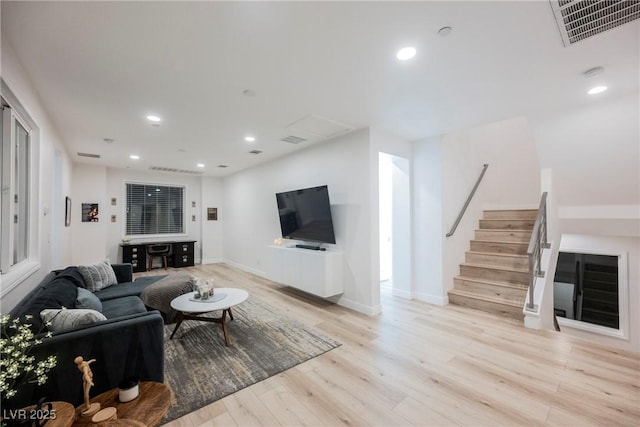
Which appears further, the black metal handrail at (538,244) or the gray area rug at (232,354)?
the black metal handrail at (538,244)

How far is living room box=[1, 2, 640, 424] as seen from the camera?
7.28 feet

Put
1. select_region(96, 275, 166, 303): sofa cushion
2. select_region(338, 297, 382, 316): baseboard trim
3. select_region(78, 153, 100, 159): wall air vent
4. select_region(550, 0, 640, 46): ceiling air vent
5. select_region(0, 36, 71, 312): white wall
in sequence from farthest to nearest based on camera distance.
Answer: select_region(78, 153, 100, 159): wall air vent → select_region(338, 297, 382, 316): baseboard trim → select_region(96, 275, 166, 303): sofa cushion → select_region(0, 36, 71, 312): white wall → select_region(550, 0, 640, 46): ceiling air vent

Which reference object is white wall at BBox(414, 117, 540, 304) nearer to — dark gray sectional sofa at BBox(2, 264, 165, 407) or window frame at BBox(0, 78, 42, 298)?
dark gray sectional sofa at BBox(2, 264, 165, 407)

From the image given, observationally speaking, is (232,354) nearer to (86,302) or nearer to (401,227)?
(86,302)

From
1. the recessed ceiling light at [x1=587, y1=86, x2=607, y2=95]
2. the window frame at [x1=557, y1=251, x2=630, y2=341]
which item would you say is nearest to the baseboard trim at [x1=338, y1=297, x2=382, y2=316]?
the recessed ceiling light at [x1=587, y1=86, x2=607, y2=95]

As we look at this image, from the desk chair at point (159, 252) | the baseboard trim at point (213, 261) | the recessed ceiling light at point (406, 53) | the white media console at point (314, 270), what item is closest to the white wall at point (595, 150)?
the recessed ceiling light at point (406, 53)

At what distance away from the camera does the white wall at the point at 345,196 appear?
12.7 ft

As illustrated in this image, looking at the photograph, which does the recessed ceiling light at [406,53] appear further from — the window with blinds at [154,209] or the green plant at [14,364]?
the window with blinds at [154,209]

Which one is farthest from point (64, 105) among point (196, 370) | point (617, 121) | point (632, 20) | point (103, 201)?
point (617, 121)

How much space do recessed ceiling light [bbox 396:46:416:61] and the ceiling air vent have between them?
2.74ft

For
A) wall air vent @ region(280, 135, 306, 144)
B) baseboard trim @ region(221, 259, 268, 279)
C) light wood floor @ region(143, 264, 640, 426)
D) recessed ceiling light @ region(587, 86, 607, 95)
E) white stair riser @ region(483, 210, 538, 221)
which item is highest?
wall air vent @ region(280, 135, 306, 144)

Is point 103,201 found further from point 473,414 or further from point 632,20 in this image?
point 632,20

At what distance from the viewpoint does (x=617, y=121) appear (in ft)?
9.87

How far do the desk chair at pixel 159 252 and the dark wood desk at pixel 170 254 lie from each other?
79mm
